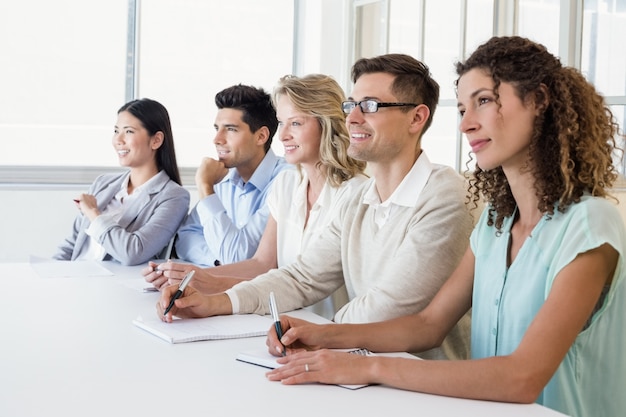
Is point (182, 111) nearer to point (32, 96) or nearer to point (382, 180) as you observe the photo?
point (32, 96)

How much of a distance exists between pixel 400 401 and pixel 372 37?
338cm

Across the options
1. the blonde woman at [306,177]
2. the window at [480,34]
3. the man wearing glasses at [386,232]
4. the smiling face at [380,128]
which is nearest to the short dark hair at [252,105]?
the blonde woman at [306,177]

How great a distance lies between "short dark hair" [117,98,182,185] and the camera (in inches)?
136

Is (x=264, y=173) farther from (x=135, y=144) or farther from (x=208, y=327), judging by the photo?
(x=208, y=327)

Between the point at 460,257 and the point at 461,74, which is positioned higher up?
the point at 461,74

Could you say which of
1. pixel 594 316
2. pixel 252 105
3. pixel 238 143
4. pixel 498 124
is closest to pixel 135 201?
pixel 238 143

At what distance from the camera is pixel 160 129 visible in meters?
3.50

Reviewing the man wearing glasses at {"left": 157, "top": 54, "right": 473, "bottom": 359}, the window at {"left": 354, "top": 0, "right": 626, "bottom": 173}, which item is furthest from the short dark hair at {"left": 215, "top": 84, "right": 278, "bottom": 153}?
the man wearing glasses at {"left": 157, "top": 54, "right": 473, "bottom": 359}

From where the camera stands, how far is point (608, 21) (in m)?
2.62

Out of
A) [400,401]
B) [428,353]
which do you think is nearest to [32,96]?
[428,353]

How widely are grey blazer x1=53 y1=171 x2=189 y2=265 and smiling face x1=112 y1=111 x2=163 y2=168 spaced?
0.10 m

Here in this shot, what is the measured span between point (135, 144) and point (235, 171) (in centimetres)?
47

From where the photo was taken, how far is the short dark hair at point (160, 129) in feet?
11.4

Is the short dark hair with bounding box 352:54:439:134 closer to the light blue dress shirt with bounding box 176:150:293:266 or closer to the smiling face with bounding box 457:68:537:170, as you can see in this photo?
the smiling face with bounding box 457:68:537:170
